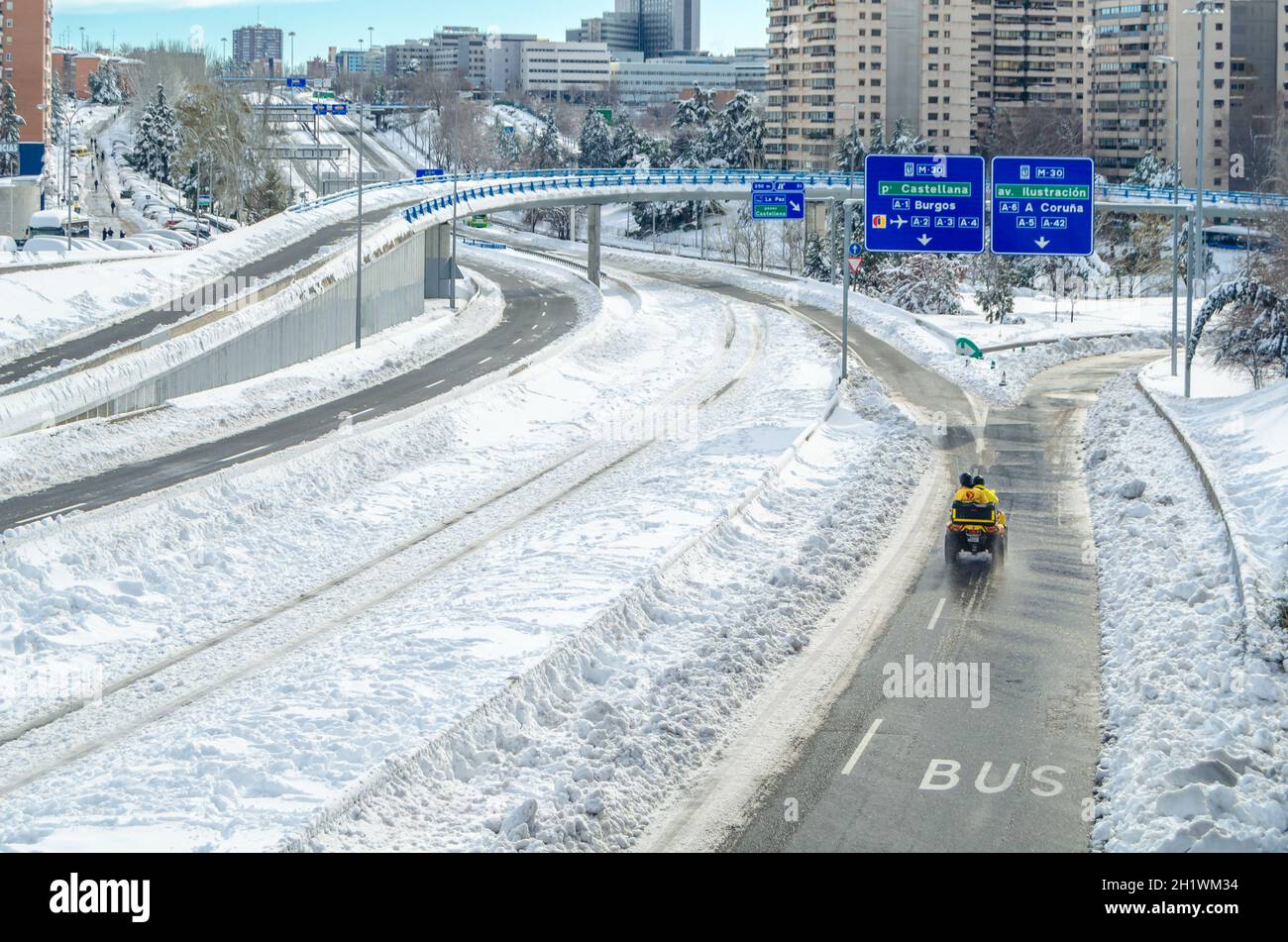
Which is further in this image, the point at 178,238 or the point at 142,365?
the point at 178,238

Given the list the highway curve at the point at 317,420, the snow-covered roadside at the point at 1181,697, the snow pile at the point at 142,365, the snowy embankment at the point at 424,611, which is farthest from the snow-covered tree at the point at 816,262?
the snow-covered roadside at the point at 1181,697

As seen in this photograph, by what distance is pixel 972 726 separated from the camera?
62.8 ft

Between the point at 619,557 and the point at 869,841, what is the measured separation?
12826 mm

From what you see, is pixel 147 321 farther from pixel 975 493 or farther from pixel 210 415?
pixel 975 493

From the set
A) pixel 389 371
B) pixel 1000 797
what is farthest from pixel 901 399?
pixel 1000 797

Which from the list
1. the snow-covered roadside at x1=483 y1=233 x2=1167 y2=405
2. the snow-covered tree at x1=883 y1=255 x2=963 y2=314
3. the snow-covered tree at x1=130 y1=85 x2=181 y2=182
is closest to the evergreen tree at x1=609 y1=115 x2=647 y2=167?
the snow-covered tree at x1=130 y1=85 x2=181 y2=182

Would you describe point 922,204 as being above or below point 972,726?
above

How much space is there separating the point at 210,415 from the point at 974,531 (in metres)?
26.4

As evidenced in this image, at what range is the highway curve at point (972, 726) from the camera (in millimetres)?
15883

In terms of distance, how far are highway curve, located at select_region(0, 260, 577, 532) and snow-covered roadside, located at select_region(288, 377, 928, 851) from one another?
15331 mm

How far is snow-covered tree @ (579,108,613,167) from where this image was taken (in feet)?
536

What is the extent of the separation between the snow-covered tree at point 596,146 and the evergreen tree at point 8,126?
58.4m

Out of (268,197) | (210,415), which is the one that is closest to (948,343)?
(210,415)

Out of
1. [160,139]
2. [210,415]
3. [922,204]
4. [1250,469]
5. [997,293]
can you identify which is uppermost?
[160,139]
